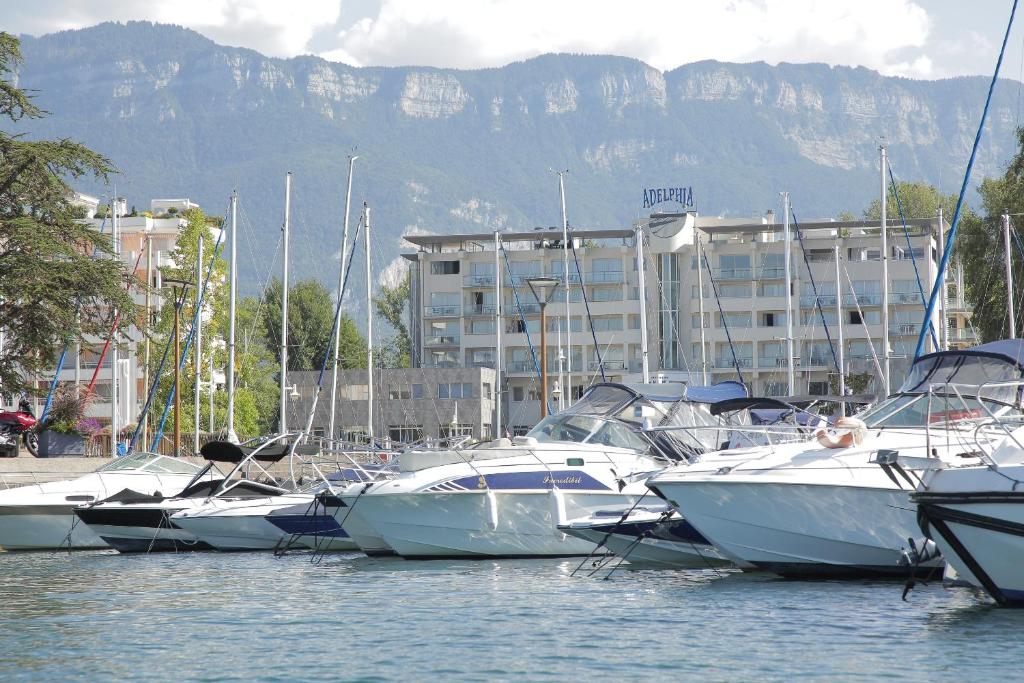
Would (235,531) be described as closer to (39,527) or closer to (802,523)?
(39,527)

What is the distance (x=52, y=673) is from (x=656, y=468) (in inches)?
616

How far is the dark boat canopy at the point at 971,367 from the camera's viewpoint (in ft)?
83.3

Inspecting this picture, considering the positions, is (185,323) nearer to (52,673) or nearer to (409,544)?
(409,544)

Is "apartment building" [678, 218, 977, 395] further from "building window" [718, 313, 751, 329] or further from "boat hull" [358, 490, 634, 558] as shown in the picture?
"boat hull" [358, 490, 634, 558]

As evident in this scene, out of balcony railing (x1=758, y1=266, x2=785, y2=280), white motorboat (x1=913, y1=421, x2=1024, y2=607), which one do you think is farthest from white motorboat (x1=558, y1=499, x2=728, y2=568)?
balcony railing (x1=758, y1=266, x2=785, y2=280)

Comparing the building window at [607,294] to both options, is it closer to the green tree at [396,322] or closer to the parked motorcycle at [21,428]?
the green tree at [396,322]

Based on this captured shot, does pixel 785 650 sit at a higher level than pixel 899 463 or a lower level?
lower

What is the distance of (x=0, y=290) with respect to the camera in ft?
131

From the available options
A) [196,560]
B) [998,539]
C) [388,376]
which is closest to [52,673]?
[998,539]

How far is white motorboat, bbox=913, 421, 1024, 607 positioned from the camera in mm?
17766

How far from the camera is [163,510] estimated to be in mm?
33875

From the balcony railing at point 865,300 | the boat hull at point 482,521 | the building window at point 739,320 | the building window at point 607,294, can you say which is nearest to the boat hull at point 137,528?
the boat hull at point 482,521

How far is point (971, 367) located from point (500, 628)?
1117 centimetres

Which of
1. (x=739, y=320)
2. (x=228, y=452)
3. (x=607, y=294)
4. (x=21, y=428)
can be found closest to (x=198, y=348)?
(x=21, y=428)
